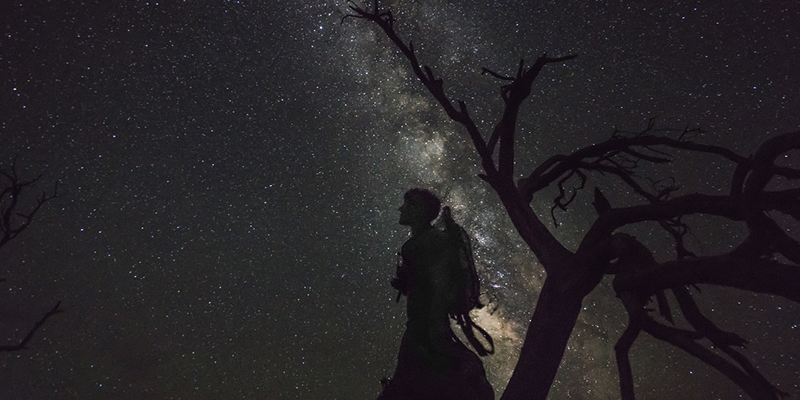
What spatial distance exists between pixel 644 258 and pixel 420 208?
2.10 m

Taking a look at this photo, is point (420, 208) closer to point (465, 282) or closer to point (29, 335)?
point (465, 282)

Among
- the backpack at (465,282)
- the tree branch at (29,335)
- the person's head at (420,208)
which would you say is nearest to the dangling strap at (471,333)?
the backpack at (465,282)

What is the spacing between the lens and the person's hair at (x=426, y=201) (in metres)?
3.45

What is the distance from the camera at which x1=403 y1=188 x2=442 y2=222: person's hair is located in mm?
3445

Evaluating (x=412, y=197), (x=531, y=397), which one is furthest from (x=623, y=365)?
(x=412, y=197)

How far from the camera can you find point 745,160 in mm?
3461

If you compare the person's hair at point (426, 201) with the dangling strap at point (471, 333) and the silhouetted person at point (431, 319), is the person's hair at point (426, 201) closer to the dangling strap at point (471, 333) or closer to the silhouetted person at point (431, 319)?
the silhouetted person at point (431, 319)

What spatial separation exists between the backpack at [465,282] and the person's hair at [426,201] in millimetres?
95

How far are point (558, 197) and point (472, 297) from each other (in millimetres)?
2107

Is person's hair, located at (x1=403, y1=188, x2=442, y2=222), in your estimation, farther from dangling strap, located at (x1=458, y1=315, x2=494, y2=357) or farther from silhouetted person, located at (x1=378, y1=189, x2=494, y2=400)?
dangling strap, located at (x1=458, y1=315, x2=494, y2=357)

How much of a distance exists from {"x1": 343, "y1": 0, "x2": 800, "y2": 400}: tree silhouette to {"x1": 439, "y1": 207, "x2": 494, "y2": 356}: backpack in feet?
2.76

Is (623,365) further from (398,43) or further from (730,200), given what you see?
(398,43)

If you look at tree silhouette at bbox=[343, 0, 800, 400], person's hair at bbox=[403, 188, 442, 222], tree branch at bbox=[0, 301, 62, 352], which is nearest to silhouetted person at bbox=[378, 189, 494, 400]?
person's hair at bbox=[403, 188, 442, 222]

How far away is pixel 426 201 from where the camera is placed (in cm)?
345
